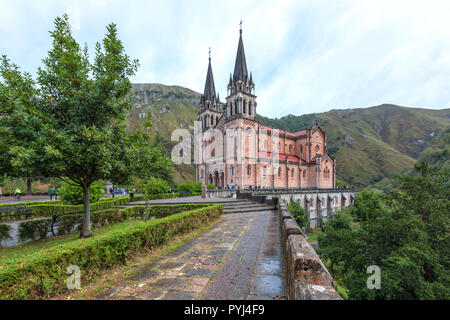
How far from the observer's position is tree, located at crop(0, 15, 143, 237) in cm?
617

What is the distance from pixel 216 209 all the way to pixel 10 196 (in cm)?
3308

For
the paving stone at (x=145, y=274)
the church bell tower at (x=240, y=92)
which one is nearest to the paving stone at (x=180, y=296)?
the paving stone at (x=145, y=274)

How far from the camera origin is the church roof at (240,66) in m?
35.2

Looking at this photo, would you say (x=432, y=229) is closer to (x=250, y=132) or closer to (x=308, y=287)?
(x=308, y=287)

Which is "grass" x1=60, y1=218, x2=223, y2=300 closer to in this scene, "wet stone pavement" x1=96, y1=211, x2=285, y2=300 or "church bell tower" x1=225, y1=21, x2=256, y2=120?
"wet stone pavement" x1=96, y1=211, x2=285, y2=300

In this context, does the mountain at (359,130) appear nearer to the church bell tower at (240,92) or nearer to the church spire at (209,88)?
the church spire at (209,88)

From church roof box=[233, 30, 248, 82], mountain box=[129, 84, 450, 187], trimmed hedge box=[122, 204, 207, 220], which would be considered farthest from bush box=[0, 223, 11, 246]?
mountain box=[129, 84, 450, 187]

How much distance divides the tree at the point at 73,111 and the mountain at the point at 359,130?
80.0 metres

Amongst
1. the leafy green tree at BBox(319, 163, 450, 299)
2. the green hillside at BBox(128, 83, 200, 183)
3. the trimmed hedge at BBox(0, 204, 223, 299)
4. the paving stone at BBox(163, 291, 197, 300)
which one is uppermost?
the green hillside at BBox(128, 83, 200, 183)

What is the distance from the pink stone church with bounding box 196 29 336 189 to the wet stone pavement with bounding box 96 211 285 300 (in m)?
24.9

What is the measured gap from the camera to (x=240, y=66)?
35.6 m

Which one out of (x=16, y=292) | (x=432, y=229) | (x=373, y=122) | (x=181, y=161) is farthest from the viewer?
(x=373, y=122)
